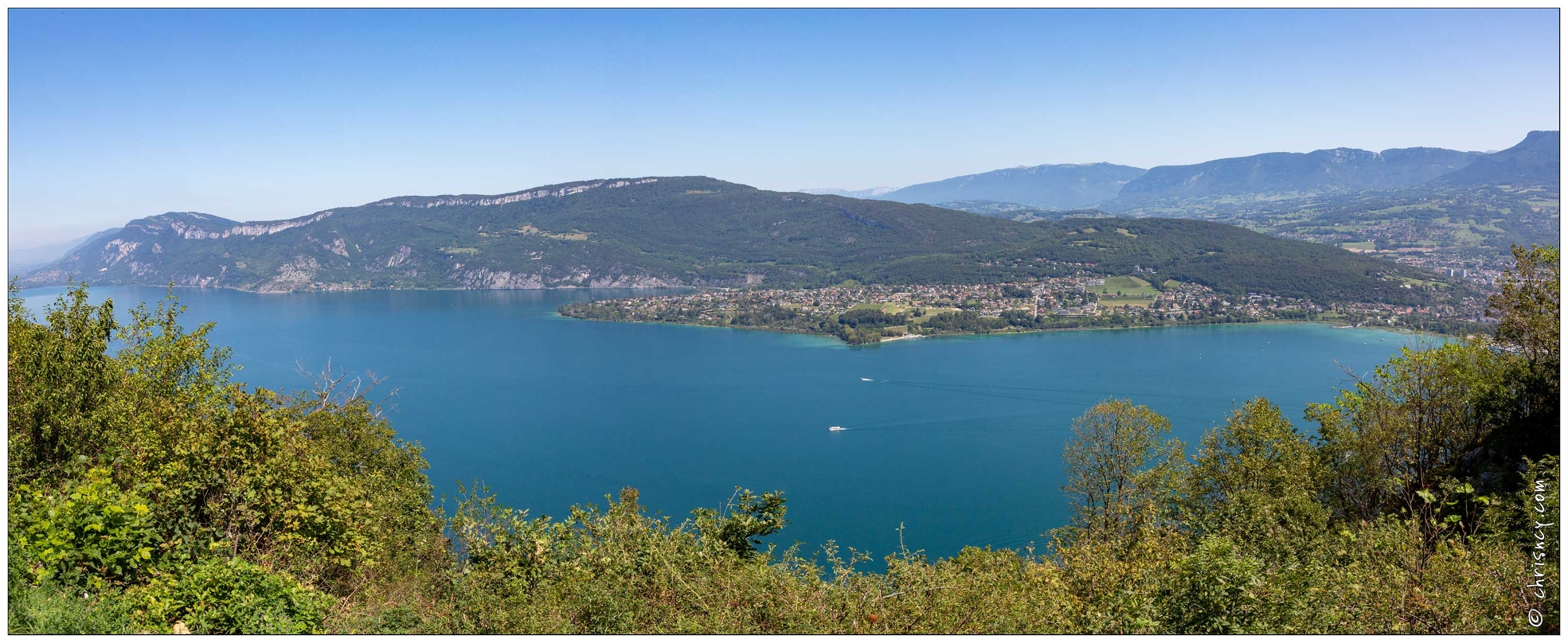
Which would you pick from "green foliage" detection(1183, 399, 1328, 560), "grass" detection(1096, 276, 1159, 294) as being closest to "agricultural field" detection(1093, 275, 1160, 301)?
"grass" detection(1096, 276, 1159, 294)

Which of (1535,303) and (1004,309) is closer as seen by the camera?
(1535,303)

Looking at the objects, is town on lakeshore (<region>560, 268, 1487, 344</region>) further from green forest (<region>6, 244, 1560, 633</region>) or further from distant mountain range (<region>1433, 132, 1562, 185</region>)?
distant mountain range (<region>1433, 132, 1562, 185</region>)

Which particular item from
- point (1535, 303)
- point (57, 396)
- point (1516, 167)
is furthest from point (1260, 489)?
point (1516, 167)

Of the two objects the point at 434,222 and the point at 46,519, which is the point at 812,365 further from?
the point at 434,222

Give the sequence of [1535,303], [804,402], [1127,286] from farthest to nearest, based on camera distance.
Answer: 1. [1127,286]
2. [804,402]
3. [1535,303]

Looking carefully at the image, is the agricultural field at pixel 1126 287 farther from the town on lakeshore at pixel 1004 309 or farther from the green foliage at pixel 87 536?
the green foliage at pixel 87 536

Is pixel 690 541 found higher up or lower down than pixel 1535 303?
lower down

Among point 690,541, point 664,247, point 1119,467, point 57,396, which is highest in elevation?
point 664,247

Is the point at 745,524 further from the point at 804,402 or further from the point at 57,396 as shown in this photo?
the point at 804,402

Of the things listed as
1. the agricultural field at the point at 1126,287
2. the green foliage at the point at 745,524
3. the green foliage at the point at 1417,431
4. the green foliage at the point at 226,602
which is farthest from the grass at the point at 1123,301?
the green foliage at the point at 226,602
